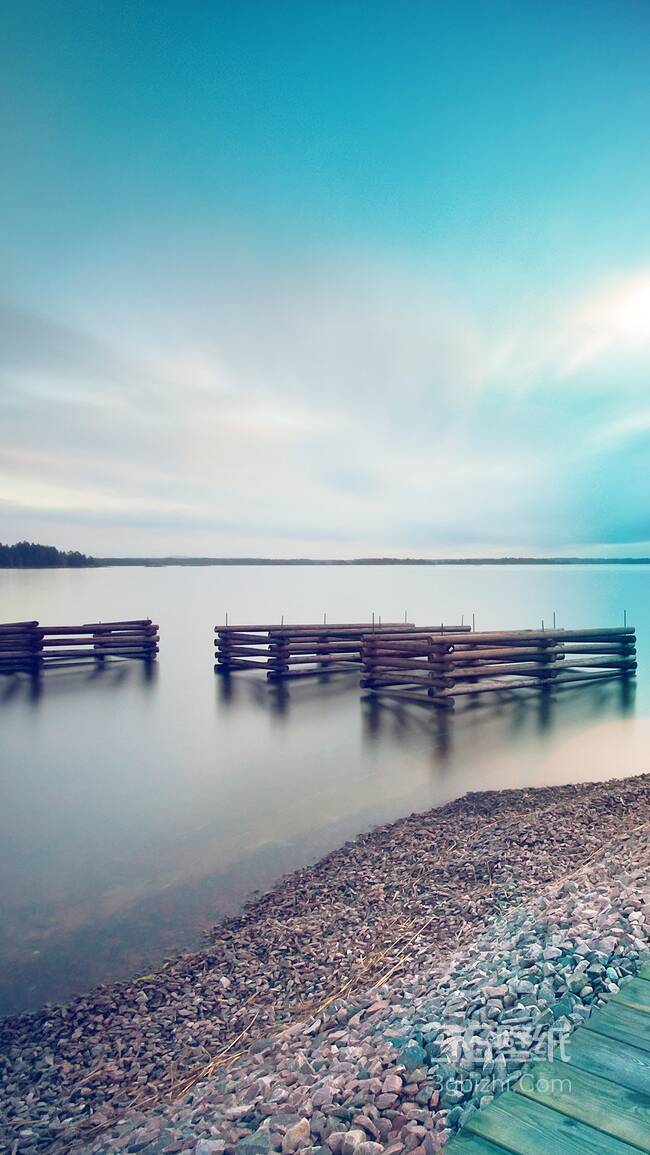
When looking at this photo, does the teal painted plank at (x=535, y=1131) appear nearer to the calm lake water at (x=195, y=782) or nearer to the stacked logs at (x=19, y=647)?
the calm lake water at (x=195, y=782)

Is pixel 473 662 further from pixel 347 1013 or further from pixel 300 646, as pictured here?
pixel 347 1013

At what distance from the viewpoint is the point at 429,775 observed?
1127cm

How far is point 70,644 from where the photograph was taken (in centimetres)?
2569

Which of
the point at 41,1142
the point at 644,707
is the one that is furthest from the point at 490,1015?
the point at 644,707

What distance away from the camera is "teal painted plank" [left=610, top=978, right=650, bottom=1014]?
3307mm

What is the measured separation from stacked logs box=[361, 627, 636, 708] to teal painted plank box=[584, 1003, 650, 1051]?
1410 centimetres

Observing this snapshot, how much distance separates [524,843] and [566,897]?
195cm

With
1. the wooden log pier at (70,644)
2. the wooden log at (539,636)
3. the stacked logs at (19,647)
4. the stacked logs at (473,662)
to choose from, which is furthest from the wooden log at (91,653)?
the wooden log at (539,636)

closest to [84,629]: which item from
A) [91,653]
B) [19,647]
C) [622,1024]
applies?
[91,653]

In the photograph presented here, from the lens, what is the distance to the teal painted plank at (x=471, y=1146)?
252 cm

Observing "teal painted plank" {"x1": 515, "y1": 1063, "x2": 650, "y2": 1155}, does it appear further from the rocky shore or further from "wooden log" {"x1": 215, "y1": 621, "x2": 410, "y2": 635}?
"wooden log" {"x1": 215, "y1": 621, "x2": 410, "y2": 635}

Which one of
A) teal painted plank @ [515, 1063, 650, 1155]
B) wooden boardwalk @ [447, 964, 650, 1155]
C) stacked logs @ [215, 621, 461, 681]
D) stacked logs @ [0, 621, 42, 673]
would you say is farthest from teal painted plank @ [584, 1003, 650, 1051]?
stacked logs @ [0, 621, 42, 673]

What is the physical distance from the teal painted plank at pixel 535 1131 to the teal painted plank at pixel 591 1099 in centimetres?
3

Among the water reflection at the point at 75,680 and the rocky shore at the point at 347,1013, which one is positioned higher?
the rocky shore at the point at 347,1013
